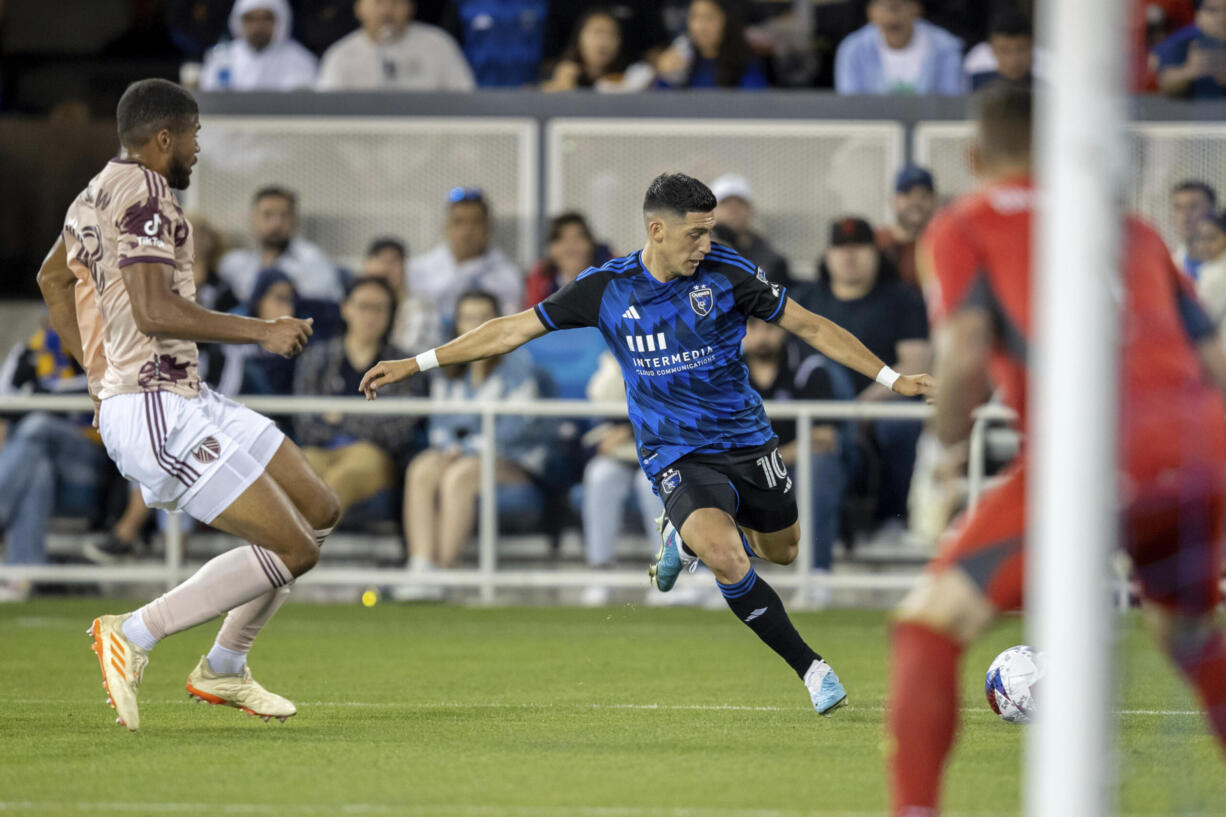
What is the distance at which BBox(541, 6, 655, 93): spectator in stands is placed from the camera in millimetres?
13938

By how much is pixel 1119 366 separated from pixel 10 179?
39.1ft

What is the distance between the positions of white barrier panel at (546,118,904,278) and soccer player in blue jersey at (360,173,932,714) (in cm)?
581

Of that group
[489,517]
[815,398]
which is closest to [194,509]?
[489,517]

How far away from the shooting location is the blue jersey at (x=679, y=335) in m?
7.58

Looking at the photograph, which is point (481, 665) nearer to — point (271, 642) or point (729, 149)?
point (271, 642)

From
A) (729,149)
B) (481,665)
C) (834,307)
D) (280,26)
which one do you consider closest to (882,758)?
(481,665)

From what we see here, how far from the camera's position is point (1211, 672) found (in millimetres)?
4582

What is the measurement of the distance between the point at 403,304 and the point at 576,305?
5326 millimetres

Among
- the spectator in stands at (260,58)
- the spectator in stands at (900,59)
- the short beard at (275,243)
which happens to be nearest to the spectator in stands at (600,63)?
the spectator in stands at (900,59)

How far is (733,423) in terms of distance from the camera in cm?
773

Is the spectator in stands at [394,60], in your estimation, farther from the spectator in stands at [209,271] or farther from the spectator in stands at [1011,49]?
the spectator in stands at [1011,49]

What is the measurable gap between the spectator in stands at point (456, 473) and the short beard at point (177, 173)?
4.99 m

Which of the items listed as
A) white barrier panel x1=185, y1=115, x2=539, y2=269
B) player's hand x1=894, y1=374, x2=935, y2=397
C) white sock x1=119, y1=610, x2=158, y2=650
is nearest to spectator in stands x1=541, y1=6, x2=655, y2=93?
white barrier panel x1=185, y1=115, x2=539, y2=269

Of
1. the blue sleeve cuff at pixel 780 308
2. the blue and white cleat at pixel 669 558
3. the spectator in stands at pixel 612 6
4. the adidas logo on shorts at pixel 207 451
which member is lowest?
the blue and white cleat at pixel 669 558
